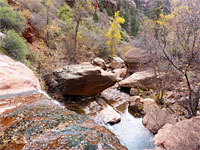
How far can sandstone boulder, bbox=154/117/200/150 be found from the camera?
2.94 meters

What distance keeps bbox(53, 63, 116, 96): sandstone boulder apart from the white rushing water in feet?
7.39

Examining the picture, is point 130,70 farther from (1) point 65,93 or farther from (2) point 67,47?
(1) point 65,93

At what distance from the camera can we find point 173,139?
3191mm

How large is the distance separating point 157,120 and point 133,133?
3.56 feet

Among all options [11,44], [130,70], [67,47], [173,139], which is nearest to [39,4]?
[67,47]

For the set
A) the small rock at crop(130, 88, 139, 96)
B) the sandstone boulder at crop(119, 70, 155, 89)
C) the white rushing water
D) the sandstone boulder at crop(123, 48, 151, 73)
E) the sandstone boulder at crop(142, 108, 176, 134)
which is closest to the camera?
the white rushing water

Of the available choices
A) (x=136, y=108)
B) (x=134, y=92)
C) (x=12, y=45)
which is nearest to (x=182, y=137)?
(x=136, y=108)

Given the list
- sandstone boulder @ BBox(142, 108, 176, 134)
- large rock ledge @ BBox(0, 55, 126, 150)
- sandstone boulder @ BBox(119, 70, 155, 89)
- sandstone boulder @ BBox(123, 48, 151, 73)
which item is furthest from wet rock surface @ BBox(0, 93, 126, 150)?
sandstone boulder @ BBox(123, 48, 151, 73)

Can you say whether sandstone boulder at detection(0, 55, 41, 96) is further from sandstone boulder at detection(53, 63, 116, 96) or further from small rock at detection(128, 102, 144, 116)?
small rock at detection(128, 102, 144, 116)

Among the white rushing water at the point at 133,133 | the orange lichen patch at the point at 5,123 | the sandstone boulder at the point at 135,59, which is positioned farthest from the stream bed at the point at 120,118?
the sandstone boulder at the point at 135,59

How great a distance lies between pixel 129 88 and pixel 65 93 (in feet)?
16.5

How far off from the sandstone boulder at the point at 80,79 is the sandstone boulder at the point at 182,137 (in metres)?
4.03

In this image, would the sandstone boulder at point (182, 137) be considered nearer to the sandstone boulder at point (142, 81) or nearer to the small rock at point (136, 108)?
the small rock at point (136, 108)

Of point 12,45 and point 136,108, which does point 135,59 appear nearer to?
point 136,108
